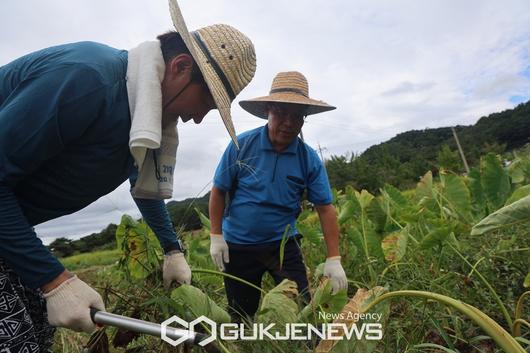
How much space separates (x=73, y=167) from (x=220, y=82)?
1.58ft

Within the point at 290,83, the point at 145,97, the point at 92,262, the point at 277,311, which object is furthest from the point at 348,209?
the point at 92,262

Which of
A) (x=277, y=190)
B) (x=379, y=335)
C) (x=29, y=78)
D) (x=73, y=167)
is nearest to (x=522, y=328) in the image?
(x=379, y=335)

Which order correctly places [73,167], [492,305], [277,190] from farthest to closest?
[277,190] → [492,305] → [73,167]

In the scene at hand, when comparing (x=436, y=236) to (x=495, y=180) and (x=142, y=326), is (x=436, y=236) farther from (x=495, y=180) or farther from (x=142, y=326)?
(x=142, y=326)

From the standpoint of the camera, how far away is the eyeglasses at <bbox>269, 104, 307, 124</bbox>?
82.8 inches

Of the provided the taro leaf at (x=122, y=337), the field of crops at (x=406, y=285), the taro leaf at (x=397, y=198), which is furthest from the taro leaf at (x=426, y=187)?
the taro leaf at (x=122, y=337)

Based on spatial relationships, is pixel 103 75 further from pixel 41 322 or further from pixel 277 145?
pixel 277 145

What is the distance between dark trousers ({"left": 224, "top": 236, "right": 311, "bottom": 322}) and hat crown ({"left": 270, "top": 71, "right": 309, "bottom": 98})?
0.82 meters

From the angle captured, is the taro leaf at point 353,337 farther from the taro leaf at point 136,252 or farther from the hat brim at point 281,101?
the hat brim at point 281,101

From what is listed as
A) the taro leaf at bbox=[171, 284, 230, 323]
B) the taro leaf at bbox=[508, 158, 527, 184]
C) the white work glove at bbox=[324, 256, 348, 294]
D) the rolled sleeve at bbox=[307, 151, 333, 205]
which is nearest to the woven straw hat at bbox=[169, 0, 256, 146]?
the taro leaf at bbox=[171, 284, 230, 323]

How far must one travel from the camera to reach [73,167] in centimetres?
112

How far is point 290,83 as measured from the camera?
2.32 metres

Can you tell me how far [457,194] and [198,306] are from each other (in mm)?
1771

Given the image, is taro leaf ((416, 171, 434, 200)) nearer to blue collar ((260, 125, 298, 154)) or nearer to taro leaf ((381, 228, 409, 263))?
taro leaf ((381, 228, 409, 263))
